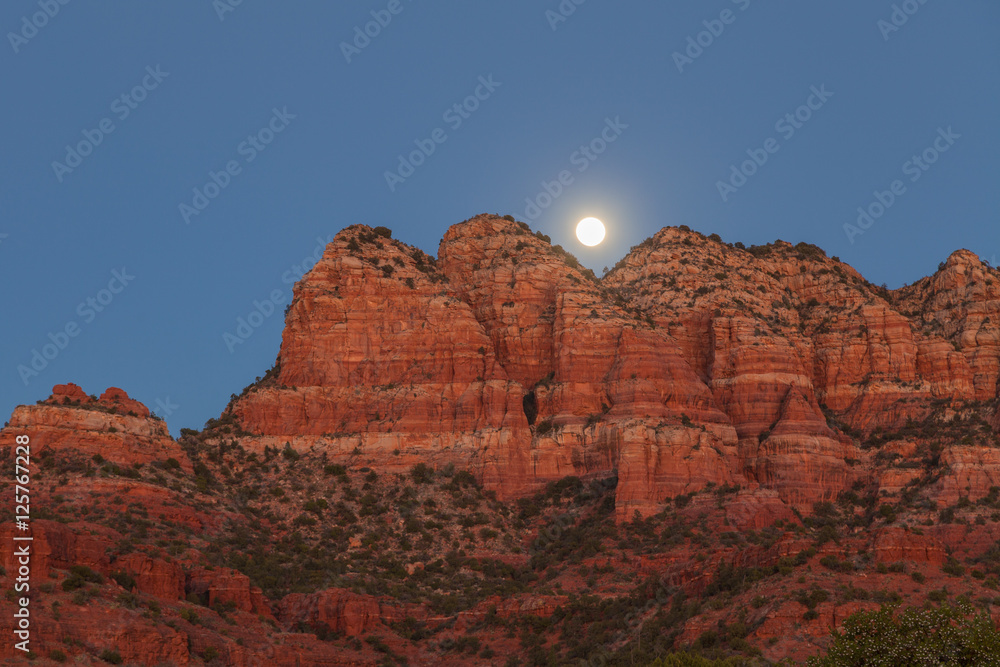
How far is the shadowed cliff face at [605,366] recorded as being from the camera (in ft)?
396

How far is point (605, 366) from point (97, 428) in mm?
45234

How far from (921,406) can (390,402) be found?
49390 millimetres

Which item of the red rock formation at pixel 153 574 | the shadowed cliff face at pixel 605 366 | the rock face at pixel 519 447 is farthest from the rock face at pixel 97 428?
the red rock formation at pixel 153 574

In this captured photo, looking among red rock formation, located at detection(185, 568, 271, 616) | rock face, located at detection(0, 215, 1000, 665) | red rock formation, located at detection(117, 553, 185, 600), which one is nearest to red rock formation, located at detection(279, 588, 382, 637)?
rock face, located at detection(0, 215, 1000, 665)

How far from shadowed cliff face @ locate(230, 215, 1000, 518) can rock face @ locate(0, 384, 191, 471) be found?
1400 centimetres

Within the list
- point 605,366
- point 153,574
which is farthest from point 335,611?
point 605,366

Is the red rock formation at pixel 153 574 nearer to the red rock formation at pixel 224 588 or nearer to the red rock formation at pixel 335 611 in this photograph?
the red rock formation at pixel 224 588

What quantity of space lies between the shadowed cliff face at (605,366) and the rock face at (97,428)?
45.9 feet

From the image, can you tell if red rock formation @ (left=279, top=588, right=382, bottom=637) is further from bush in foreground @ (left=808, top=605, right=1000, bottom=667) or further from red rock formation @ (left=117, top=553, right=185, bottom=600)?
bush in foreground @ (left=808, top=605, right=1000, bottom=667)

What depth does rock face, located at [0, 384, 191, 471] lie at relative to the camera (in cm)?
10556

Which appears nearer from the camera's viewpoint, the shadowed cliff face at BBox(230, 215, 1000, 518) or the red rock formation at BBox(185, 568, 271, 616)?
the red rock formation at BBox(185, 568, 271, 616)

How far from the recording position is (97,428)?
108 metres

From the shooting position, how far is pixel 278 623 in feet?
299

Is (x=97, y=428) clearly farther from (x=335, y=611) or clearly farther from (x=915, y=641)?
(x=915, y=641)
